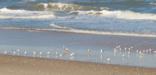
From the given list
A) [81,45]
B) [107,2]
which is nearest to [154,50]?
[81,45]

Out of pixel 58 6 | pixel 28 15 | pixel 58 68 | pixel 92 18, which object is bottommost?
pixel 58 6

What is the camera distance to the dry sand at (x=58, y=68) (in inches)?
339

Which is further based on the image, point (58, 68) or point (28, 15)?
point (28, 15)

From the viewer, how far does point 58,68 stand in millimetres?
9047

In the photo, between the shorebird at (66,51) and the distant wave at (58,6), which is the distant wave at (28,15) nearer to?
the distant wave at (58,6)

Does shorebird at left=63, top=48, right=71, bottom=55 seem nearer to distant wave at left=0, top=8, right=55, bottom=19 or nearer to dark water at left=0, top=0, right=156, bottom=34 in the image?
dark water at left=0, top=0, right=156, bottom=34

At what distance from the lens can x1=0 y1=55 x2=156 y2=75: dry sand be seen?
339 inches

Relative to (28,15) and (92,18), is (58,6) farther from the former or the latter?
(92,18)

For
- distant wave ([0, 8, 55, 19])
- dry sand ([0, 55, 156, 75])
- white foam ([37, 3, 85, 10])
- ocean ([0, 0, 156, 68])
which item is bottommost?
white foam ([37, 3, 85, 10])

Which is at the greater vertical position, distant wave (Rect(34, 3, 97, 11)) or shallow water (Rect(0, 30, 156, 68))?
shallow water (Rect(0, 30, 156, 68))

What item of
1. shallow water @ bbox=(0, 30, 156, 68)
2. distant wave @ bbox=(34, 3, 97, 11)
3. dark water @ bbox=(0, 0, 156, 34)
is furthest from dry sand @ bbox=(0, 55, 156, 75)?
distant wave @ bbox=(34, 3, 97, 11)

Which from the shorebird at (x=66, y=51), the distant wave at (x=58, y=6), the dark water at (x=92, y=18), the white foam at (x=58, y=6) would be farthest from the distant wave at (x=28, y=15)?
the shorebird at (x=66, y=51)

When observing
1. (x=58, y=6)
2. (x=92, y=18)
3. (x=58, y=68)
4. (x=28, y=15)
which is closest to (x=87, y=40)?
(x=58, y=68)

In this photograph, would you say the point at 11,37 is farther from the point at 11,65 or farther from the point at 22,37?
the point at 11,65
